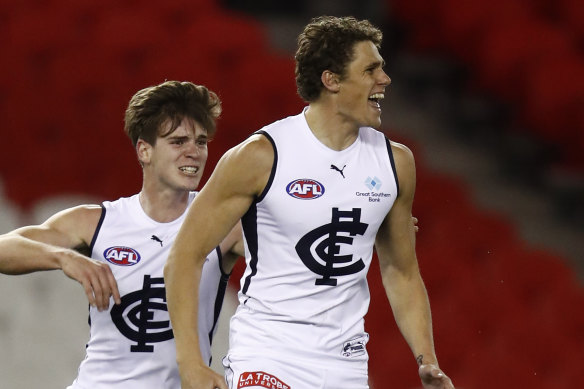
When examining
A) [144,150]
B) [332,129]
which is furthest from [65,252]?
[332,129]

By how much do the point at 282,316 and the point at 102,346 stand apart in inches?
27.6

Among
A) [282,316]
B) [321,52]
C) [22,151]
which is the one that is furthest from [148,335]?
[22,151]

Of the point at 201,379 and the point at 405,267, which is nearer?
the point at 201,379

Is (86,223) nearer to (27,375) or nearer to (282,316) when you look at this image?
(282,316)

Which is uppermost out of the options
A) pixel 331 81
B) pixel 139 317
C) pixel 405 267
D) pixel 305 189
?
pixel 331 81

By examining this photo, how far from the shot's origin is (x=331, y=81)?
9.82ft

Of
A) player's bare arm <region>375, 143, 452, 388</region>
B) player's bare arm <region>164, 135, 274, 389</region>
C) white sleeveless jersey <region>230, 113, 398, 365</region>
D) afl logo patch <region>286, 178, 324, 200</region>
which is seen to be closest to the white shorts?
white sleeveless jersey <region>230, 113, 398, 365</region>

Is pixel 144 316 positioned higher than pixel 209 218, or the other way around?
pixel 209 218

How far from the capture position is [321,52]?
3021 millimetres

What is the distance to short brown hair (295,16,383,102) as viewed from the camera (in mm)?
2992

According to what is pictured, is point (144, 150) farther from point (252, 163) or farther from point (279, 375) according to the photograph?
point (279, 375)

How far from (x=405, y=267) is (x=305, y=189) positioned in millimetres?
425

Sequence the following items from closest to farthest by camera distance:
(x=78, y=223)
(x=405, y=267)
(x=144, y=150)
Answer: (x=405, y=267) → (x=78, y=223) → (x=144, y=150)

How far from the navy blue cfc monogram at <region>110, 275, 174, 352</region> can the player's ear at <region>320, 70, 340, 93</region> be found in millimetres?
764
